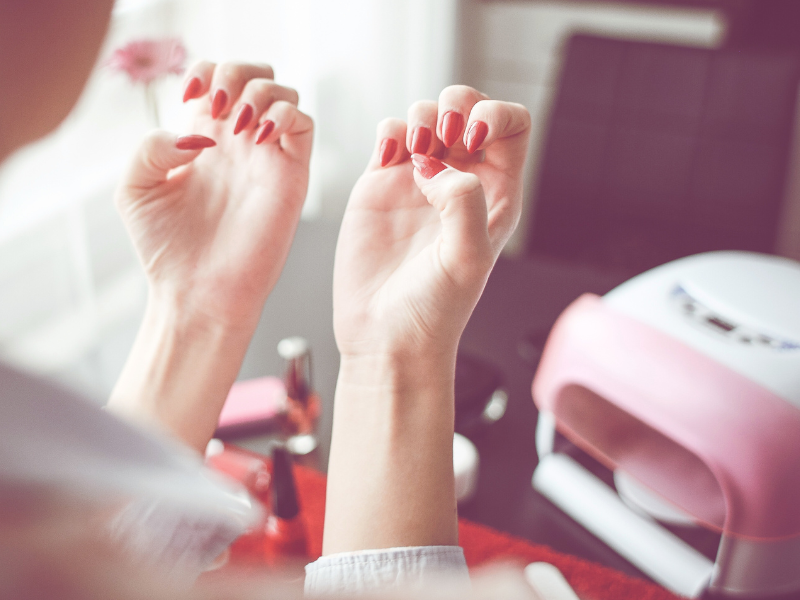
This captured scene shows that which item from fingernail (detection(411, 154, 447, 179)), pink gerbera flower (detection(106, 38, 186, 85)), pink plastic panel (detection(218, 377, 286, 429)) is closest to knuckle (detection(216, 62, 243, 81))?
fingernail (detection(411, 154, 447, 179))

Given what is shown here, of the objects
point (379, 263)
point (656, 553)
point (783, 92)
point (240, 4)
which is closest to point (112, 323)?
point (240, 4)

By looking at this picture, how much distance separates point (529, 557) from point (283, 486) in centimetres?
26

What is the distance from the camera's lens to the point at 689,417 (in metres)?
0.63

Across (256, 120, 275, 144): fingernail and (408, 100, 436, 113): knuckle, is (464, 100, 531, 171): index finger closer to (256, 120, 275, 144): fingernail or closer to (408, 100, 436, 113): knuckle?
(408, 100, 436, 113): knuckle

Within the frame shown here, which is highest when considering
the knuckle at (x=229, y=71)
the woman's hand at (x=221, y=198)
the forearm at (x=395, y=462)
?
the knuckle at (x=229, y=71)

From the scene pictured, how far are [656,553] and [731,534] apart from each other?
94 millimetres

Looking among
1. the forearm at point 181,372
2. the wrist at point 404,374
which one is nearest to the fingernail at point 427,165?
the wrist at point 404,374

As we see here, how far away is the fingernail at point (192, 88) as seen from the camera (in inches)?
23.1

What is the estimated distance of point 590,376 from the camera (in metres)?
0.72

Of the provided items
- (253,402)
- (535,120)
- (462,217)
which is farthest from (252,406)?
(535,120)

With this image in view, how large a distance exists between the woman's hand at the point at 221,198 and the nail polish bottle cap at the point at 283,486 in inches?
5.6

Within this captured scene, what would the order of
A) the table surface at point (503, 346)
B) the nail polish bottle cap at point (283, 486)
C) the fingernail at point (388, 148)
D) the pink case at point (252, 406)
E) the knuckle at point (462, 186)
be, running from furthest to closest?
1. the pink case at point (252, 406)
2. the table surface at point (503, 346)
3. the nail polish bottle cap at point (283, 486)
4. the fingernail at point (388, 148)
5. the knuckle at point (462, 186)

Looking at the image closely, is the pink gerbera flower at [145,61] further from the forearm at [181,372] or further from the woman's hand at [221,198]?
the forearm at [181,372]

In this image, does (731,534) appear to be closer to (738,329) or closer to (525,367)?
(738,329)
